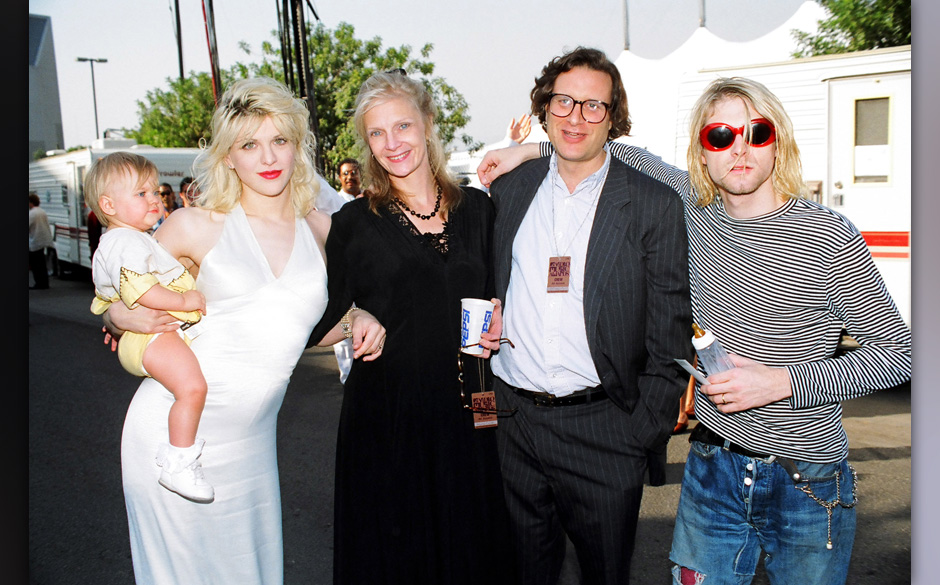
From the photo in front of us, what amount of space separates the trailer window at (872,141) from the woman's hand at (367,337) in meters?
6.24

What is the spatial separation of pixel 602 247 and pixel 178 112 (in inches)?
1097

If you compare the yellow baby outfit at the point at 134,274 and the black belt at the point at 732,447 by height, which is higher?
the yellow baby outfit at the point at 134,274

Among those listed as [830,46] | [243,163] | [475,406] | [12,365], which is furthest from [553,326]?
[830,46]

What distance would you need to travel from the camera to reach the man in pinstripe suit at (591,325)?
7.96ft

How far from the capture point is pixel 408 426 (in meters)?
2.61

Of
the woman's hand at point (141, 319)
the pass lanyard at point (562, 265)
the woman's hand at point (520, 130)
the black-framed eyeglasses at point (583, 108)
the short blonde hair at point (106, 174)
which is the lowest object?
the woman's hand at point (141, 319)

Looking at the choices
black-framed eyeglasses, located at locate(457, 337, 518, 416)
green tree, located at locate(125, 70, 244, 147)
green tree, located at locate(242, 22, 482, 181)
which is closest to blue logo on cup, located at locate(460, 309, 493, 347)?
black-framed eyeglasses, located at locate(457, 337, 518, 416)

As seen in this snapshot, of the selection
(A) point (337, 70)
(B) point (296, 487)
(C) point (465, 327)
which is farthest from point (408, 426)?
(A) point (337, 70)

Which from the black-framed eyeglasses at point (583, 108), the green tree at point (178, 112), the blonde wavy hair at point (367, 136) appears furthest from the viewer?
the green tree at point (178, 112)

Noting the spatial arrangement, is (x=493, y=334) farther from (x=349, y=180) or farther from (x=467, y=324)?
(x=349, y=180)

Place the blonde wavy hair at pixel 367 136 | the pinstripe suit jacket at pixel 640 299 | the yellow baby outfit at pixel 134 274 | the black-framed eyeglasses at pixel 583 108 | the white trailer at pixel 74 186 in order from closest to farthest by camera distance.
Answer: the yellow baby outfit at pixel 134 274 → the pinstripe suit jacket at pixel 640 299 → the black-framed eyeglasses at pixel 583 108 → the blonde wavy hair at pixel 367 136 → the white trailer at pixel 74 186

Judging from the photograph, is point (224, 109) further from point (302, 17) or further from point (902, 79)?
point (902, 79)

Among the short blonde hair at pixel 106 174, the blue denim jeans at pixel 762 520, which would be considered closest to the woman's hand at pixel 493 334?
the blue denim jeans at pixel 762 520

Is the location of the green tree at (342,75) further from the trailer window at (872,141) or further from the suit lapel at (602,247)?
the trailer window at (872,141)
